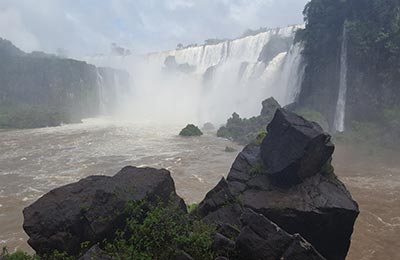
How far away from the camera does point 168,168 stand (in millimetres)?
23141

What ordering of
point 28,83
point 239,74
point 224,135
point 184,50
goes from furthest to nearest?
point 184,50 < point 28,83 < point 239,74 < point 224,135

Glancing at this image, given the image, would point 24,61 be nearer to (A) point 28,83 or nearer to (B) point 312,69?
(A) point 28,83

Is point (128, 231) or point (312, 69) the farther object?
point (312, 69)

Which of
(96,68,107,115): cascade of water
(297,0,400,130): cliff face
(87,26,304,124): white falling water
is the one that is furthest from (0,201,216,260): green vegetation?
(96,68,107,115): cascade of water

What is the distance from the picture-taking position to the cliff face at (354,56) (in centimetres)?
3103

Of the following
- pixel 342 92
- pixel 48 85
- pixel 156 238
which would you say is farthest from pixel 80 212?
pixel 48 85

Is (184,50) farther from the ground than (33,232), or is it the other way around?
(184,50)

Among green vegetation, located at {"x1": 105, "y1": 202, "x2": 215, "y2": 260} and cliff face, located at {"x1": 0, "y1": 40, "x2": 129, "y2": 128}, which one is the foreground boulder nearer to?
green vegetation, located at {"x1": 105, "y1": 202, "x2": 215, "y2": 260}

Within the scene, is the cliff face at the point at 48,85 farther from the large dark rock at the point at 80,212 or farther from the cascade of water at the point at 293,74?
the large dark rock at the point at 80,212

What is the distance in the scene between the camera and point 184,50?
93.5 meters

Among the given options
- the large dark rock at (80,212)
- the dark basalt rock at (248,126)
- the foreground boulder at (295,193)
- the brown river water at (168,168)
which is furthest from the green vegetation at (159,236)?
the dark basalt rock at (248,126)

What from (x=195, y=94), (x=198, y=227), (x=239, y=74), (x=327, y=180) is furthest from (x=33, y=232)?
(x=195, y=94)

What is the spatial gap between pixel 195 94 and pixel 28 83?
3465 cm

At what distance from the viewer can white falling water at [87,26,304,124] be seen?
50.1 metres
